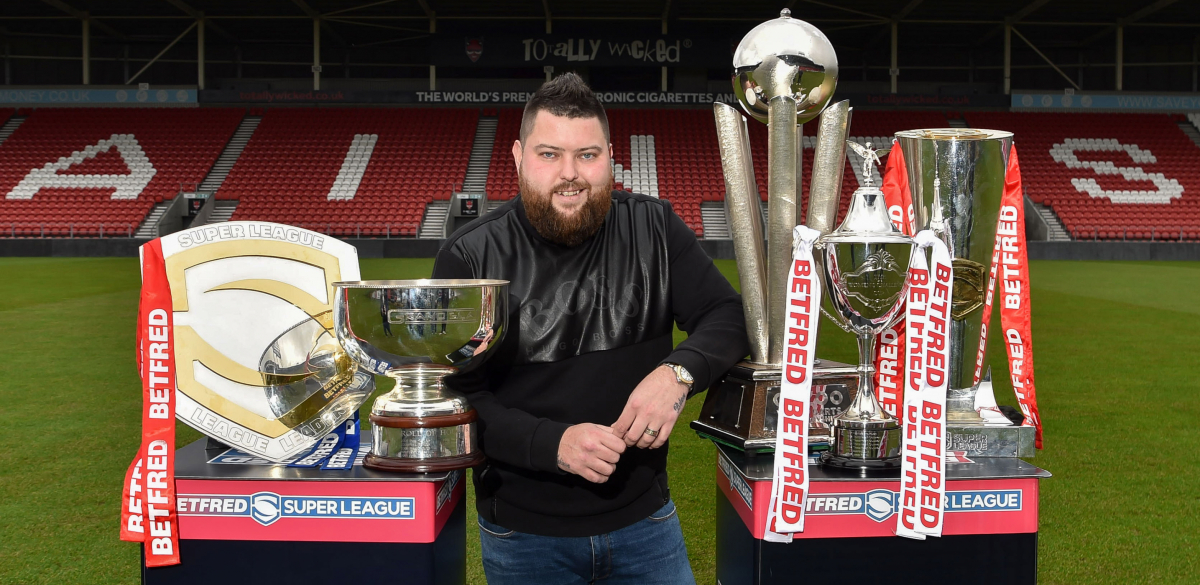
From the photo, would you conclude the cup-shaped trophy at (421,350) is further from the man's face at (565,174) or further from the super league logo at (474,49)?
the super league logo at (474,49)

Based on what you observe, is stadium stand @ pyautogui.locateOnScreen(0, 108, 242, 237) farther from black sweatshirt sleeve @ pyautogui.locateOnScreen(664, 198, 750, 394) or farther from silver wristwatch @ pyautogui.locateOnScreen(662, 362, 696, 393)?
silver wristwatch @ pyautogui.locateOnScreen(662, 362, 696, 393)

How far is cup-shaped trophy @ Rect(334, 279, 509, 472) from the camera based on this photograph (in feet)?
4.33

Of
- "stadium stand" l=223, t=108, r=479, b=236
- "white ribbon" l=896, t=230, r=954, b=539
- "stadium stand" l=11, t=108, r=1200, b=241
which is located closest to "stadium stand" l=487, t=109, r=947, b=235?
"stadium stand" l=11, t=108, r=1200, b=241

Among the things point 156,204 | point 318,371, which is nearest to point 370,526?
point 318,371

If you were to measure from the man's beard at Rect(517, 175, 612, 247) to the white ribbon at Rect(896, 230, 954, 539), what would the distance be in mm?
538

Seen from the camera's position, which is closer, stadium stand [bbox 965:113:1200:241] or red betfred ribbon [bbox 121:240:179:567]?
red betfred ribbon [bbox 121:240:179:567]

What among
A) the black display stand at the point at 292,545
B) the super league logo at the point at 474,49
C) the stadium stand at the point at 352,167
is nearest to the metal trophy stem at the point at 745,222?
the black display stand at the point at 292,545

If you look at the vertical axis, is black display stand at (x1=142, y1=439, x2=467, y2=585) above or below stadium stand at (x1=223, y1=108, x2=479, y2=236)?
below

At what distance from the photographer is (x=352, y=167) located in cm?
2027

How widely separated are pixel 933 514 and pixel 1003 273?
56cm

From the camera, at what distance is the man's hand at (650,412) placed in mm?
1439

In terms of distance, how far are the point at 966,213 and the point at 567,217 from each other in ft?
2.37

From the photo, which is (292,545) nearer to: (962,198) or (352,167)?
(962,198)

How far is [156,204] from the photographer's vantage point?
18.8 metres
